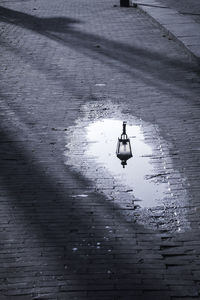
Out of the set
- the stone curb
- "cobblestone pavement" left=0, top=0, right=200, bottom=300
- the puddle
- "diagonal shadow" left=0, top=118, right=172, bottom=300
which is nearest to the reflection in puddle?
the puddle

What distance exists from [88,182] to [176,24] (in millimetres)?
10824

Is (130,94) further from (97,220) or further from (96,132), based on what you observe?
(97,220)

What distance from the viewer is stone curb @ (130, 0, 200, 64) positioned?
40.7ft

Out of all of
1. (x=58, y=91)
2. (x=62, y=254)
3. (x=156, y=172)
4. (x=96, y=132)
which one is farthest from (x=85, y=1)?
(x=62, y=254)

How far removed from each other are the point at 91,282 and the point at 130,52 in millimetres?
9154

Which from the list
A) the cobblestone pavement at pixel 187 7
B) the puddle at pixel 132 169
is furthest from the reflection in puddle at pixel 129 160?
the cobblestone pavement at pixel 187 7

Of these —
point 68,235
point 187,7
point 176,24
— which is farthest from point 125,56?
point 187,7

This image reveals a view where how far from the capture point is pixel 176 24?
1548 cm

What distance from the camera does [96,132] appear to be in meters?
7.43

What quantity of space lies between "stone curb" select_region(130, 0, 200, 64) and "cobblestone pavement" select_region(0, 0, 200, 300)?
0.31m

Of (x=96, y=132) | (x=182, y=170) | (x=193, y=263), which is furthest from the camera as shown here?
(x=96, y=132)

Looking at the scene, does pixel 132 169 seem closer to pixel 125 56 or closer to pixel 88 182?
pixel 88 182

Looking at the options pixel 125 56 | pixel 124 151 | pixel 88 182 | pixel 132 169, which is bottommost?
pixel 88 182

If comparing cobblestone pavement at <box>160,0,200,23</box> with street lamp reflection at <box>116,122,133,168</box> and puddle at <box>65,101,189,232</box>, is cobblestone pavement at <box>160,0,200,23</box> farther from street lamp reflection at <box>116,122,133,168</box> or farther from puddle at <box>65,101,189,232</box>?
street lamp reflection at <box>116,122,133,168</box>
